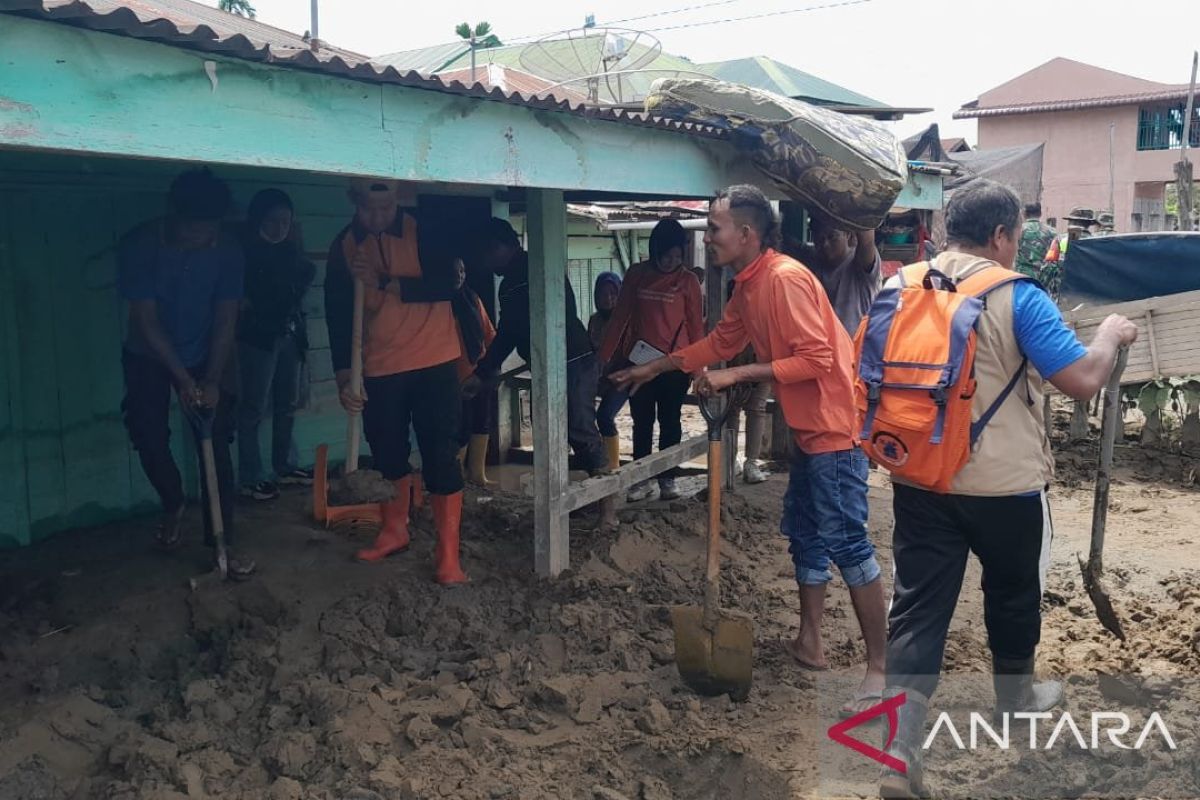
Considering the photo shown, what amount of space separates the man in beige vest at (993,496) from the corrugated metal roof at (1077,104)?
30.2 m

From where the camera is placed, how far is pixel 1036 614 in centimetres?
343

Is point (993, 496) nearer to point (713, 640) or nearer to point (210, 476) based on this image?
point (713, 640)

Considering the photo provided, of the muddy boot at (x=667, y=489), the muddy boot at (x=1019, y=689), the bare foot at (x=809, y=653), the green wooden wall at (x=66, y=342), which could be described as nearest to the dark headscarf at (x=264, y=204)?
the green wooden wall at (x=66, y=342)

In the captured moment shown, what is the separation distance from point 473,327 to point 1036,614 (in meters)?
3.25

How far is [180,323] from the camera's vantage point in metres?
5.00

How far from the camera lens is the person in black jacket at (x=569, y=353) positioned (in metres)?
6.05

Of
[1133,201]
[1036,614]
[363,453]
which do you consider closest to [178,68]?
[1036,614]

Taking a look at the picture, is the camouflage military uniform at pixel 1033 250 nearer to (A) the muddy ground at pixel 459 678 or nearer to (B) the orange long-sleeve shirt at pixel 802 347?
(A) the muddy ground at pixel 459 678

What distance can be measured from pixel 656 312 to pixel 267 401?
102 inches

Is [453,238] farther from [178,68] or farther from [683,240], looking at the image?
[178,68]

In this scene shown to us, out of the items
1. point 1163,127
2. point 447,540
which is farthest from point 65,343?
point 1163,127

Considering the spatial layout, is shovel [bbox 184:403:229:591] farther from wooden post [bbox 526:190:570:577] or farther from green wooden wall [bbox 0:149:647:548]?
wooden post [bbox 526:190:570:577]

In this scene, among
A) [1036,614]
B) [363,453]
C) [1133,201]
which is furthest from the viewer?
[1133,201]

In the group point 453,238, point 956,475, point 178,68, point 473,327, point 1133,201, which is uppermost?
point 1133,201
